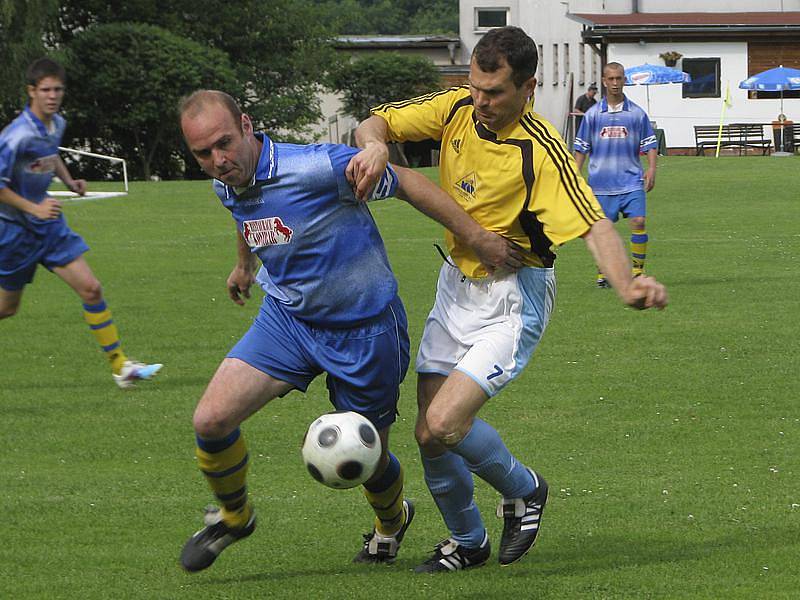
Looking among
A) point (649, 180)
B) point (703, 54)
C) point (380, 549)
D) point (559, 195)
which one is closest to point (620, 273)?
point (559, 195)

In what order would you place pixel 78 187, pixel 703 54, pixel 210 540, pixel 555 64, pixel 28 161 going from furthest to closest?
pixel 555 64
pixel 703 54
pixel 78 187
pixel 28 161
pixel 210 540

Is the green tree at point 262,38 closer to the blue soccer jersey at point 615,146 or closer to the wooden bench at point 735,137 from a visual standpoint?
the wooden bench at point 735,137

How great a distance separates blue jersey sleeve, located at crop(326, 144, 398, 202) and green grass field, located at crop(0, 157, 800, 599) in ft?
4.99

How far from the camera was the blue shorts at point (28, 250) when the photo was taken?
10289mm

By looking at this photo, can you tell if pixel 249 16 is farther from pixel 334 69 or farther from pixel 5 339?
pixel 5 339

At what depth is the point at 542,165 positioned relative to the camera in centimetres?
578

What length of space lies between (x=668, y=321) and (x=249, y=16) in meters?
42.2

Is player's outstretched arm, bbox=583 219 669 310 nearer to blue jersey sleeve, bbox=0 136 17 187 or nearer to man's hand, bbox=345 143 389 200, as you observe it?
man's hand, bbox=345 143 389 200

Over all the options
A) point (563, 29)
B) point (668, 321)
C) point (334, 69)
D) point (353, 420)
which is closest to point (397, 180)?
point (353, 420)

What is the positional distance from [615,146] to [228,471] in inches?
418

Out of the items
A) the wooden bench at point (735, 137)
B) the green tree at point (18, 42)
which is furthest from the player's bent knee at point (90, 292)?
the wooden bench at point (735, 137)

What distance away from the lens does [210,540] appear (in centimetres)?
578

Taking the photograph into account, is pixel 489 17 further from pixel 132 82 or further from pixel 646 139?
pixel 646 139

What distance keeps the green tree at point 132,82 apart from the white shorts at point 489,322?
3814cm
